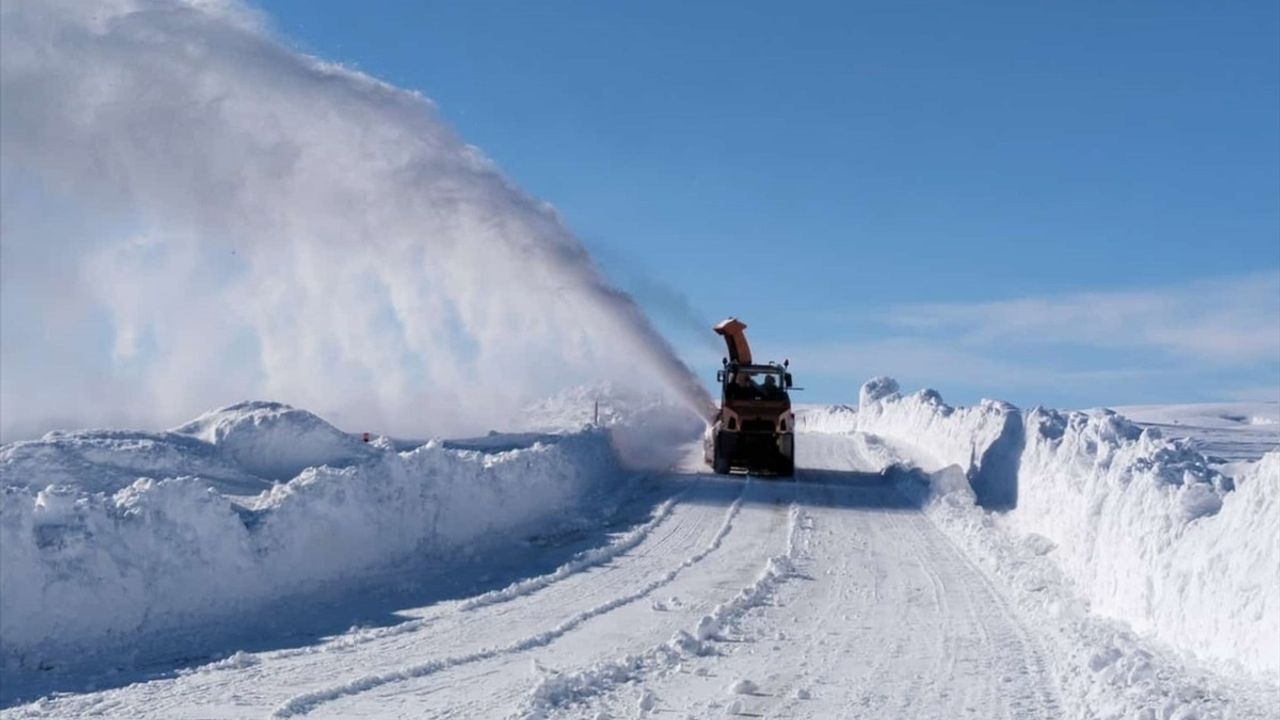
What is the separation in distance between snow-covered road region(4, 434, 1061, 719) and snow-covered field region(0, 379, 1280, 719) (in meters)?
0.05

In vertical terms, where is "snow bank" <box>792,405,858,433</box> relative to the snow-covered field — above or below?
above

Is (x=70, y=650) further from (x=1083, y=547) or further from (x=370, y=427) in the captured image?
(x=370, y=427)

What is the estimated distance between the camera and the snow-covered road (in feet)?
30.1

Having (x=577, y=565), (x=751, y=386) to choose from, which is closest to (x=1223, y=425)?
(x=751, y=386)

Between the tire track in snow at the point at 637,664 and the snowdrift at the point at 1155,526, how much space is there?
3824 mm

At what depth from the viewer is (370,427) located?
128 ft

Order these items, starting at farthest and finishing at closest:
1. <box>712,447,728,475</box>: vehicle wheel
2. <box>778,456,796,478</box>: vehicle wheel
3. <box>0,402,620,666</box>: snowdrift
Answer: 1. <box>712,447,728,475</box>: vehicle wheel
2. <box>778,456,796,478</box>: vehicle wheel
3. <box>0,402,620,666</box>: snowdrift

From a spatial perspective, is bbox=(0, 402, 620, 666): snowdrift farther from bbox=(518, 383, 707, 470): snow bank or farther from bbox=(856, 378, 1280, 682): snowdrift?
bbox=(518, 383, 707, 470): snow bank

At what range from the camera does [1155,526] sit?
40.7 feet

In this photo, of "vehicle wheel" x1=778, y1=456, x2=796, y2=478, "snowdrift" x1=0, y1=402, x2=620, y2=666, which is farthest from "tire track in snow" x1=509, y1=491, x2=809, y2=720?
"vehicle wheel" x1=778, y1=456, x2=796, y2=478

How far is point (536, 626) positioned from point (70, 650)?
13.7ft

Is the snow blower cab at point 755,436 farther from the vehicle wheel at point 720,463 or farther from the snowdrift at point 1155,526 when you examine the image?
the snowdrift at point 1155,526

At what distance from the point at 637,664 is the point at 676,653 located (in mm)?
609

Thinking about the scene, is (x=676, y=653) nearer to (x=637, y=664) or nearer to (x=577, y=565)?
(x=637, y=664)
